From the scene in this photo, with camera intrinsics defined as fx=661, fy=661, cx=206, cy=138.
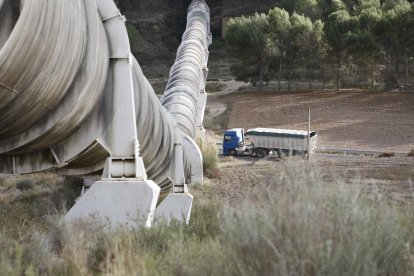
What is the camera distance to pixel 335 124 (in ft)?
136

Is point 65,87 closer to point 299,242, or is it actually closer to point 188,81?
point 299,242

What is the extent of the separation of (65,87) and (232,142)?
27.0m

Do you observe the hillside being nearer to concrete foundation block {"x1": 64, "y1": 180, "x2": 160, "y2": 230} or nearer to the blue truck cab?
the blue truck cab

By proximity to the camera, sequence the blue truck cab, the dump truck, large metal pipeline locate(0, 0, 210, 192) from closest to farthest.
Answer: large metal pipeline locate(0, 0, 210, 192)
the dump truck
the blue truck cab

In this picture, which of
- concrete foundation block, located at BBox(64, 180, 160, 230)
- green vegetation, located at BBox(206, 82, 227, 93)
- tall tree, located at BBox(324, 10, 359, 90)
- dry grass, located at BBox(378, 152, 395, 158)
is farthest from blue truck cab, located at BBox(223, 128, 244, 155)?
concrete foundation block, located at BBox(64, 180, 160, 230)

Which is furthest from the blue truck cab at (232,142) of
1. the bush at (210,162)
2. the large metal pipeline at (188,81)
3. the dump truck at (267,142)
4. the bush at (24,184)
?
the bush at (24,184)

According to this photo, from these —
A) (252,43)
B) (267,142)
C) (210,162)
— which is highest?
(252,43)

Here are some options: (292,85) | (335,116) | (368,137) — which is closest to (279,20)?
Result: (292,85)

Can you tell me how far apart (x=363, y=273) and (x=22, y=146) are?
4.51 metres

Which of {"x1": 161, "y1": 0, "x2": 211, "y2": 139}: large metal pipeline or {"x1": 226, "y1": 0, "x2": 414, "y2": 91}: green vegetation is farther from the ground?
{"x1": 226, "y1": 0, "x2": 414, "y2": 91}: green vegetation

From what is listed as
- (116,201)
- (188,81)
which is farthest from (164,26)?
(116,201)

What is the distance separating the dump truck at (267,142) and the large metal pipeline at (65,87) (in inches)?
900

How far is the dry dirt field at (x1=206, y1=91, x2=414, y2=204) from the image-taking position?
84.8 ft

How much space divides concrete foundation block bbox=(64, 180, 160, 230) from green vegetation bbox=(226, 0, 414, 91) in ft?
140
